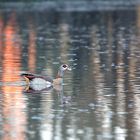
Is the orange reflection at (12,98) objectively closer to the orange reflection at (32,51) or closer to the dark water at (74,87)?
the dark water at (74,87)

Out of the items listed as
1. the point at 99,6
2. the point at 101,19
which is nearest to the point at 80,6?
the point at 99,6

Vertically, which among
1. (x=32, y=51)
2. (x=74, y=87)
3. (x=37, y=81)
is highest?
(x=37, y=81)

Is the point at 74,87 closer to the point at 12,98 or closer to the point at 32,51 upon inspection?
the point at 12,98

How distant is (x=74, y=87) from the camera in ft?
67.8

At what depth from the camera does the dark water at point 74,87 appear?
14867 mm

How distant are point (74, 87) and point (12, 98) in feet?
8.06

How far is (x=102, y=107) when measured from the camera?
683 inches

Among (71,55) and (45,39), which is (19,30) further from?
(71,55)

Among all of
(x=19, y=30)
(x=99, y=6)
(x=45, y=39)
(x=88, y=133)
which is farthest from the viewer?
(x=99, y=6)

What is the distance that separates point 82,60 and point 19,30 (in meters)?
19.4

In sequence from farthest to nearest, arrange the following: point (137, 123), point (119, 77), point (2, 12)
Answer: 1. point (2, 12)
2. point (119, 77)
3. point (137, 123)

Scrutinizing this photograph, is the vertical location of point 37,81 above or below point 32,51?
above

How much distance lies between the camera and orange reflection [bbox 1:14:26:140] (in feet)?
48.1

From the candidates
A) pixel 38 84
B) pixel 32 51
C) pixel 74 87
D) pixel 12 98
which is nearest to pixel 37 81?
pixel 38 84
